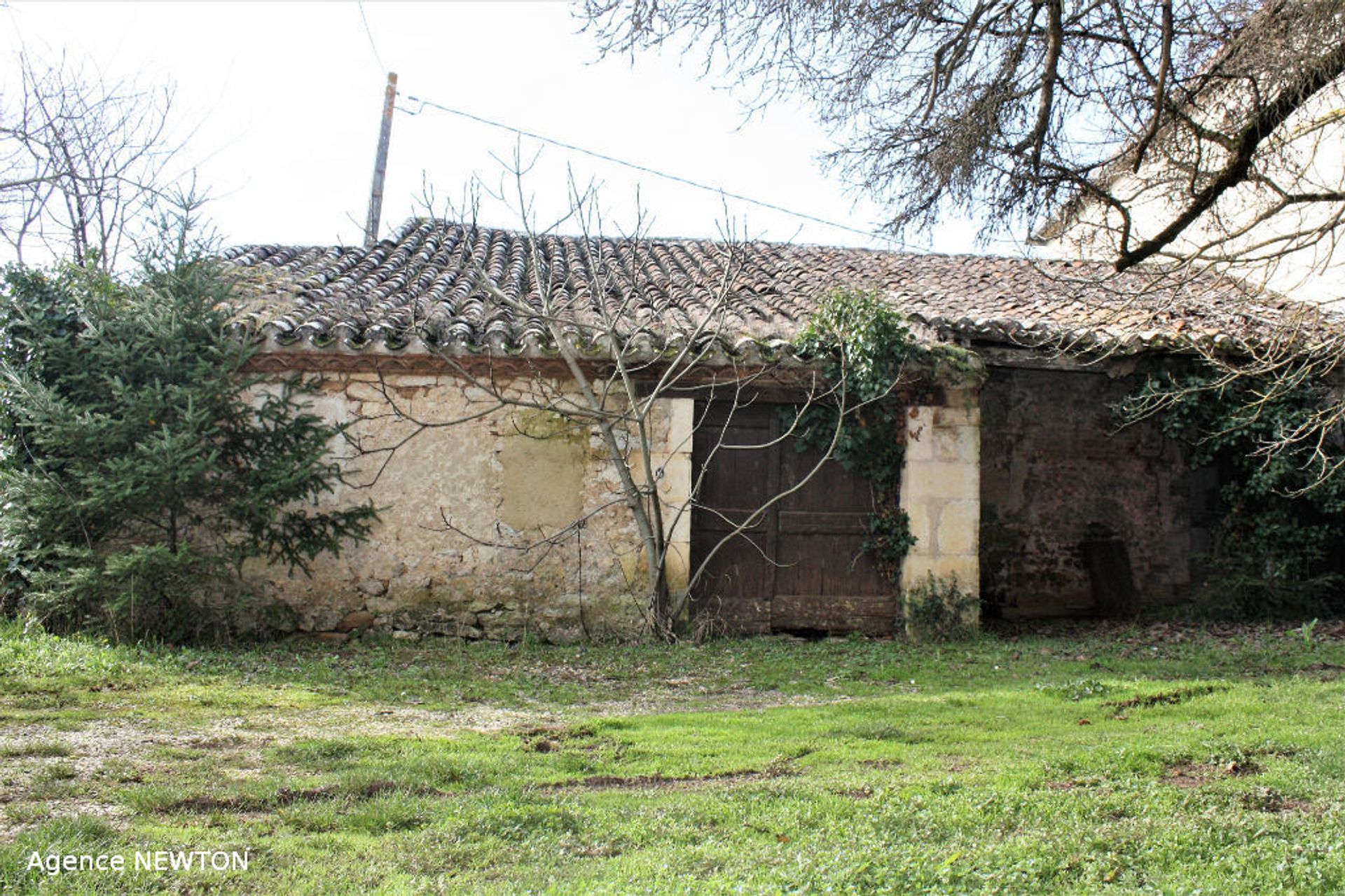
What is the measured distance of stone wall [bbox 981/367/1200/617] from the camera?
1144cm

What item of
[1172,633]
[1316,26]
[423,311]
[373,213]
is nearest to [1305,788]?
[1316,26]

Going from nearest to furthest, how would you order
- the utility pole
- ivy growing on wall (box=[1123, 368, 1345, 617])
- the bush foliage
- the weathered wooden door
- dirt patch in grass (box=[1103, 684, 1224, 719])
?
dirt patch in grass (box=[1103, 684, 1224, 719]) < the bush foliage < the weathered wooden door < ivy growing on wall (box=[1123, 368, 1345, 617]) < the utility pole

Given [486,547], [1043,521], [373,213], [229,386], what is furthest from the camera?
[373,213]

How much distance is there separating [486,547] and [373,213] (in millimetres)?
8867

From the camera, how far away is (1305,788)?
388 centimetres

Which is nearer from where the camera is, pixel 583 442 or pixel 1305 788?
pixel 1305 788

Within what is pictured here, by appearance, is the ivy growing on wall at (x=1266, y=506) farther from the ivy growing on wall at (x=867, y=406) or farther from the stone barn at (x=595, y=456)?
the ivy growing on wall at (x=867, y=406)

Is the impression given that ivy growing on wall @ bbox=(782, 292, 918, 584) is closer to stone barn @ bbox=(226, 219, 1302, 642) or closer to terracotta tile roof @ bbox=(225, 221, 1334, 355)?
stone barn @ bbox=(226, 219, 1302, 642)

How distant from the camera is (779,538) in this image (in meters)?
8.60

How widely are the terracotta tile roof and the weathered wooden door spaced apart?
0.89 m

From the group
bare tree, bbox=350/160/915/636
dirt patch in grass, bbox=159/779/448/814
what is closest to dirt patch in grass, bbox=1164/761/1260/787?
dirt patch in grass, bbox=159/779/448/814

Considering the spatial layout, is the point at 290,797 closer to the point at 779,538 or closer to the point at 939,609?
the point at 779,538

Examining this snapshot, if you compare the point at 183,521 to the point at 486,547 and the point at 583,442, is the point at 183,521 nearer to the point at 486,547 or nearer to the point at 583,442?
the point at 486,547

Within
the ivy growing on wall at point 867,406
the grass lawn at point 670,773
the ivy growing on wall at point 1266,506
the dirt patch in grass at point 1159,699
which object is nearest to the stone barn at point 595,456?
the ivy growing on wall at point 867,406
